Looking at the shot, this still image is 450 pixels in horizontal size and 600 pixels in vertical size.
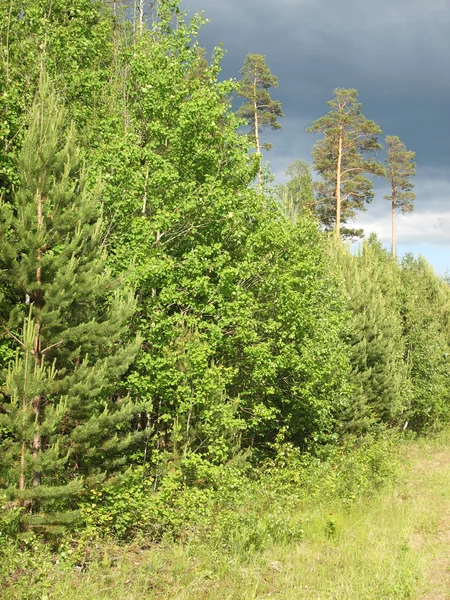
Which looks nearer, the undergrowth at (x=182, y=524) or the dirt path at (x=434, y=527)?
the undergrowth at (x=182, y=524)

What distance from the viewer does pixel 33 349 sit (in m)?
9.73

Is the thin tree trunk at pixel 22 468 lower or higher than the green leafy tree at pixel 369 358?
lower

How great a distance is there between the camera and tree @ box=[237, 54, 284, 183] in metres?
31.9

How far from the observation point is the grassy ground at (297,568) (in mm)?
8211

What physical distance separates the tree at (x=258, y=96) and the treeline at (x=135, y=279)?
1435 cm

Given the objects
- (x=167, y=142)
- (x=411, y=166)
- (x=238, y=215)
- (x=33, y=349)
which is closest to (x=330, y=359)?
(x=238, y=215)

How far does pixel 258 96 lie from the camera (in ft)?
107

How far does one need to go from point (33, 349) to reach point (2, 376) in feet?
2.36

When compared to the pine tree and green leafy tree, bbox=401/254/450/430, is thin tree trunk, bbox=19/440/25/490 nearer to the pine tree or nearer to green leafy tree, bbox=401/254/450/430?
the pine tree

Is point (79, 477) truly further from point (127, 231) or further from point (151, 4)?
point (151, 4)

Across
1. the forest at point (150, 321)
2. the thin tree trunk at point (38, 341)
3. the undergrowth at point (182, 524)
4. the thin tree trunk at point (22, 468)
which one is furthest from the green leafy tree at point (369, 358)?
the thin tree trunk at point (22, 468)

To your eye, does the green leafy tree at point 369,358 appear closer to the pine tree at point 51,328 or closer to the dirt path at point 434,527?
the dirt path at point 434,527

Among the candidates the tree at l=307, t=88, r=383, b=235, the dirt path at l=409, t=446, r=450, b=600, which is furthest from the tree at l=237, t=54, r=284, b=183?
the dirt path at l=409, t=446, r=450, b=600

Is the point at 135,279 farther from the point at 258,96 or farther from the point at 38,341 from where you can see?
the point at 258,96
